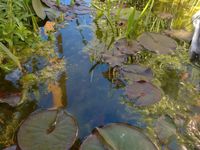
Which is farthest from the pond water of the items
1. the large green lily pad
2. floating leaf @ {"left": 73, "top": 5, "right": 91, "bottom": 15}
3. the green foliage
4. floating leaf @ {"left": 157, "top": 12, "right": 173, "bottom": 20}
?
floating leaf @ {"left": 157, "top": 12, "right": 173, "bottom": 20}

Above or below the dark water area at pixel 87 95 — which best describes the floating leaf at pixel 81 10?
above

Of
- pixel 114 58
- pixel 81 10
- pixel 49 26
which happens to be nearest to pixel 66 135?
pixel 114 58

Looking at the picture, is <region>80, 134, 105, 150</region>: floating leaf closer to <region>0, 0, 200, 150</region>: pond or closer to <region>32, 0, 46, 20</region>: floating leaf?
<region>0, 0, 200, 150</region>: pond

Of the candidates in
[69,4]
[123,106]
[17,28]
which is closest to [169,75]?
[123,106]

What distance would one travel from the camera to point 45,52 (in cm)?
171

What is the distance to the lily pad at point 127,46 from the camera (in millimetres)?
1704

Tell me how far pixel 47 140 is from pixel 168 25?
1.40 meters

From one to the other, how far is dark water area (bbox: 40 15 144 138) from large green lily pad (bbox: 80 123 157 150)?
11 centimetres

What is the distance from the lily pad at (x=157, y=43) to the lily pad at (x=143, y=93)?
0.39 m

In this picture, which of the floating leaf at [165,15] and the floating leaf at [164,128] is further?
the floating leaf at [165,15]

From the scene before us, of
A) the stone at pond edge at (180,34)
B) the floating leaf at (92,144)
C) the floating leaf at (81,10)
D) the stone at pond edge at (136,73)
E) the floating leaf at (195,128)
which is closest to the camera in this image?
the floating leaf at (92,144)

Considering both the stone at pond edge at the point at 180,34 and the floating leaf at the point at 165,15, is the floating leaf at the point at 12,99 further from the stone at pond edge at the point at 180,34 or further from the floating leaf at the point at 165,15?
the floating leaf at the point at 165,15

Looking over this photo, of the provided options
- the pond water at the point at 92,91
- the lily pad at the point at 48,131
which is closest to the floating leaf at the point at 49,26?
the pond water at the point at 92,91

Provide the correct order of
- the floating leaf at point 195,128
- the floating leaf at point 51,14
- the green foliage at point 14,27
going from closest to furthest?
the floating leaf at point 195,128 → the green foliage at point 14,27 → the floating leaf at point 51,14
